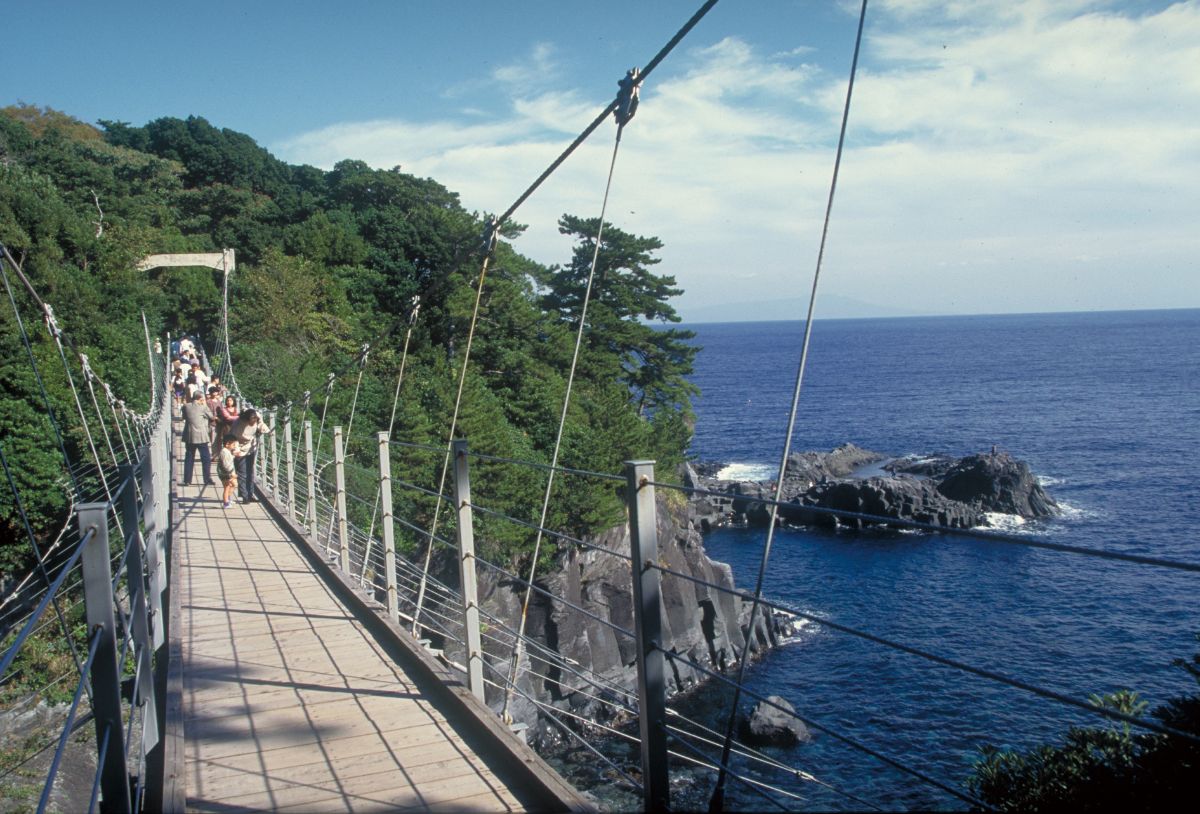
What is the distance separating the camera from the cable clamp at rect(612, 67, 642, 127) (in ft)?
16.4

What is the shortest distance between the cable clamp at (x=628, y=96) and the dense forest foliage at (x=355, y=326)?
15.4m

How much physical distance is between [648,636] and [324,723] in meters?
1.67

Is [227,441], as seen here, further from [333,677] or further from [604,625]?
[604,625]

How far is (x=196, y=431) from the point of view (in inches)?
434

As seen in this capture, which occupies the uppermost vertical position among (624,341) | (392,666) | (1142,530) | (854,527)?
(624,341)

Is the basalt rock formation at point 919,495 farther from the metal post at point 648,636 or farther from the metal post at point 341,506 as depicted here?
the metal post at point 648,636

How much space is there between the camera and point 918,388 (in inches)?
2881

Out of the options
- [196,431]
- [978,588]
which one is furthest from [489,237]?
[978,588]

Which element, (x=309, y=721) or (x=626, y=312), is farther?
(x=626, y=312)

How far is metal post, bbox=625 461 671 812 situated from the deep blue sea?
1.86m

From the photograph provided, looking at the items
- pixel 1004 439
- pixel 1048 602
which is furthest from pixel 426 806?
pixel 1004 439

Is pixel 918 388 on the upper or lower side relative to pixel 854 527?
upper

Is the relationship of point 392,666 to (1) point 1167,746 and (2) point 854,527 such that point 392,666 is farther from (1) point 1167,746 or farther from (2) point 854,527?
(2) point 854,527

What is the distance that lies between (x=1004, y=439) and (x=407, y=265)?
3258 centimetres
